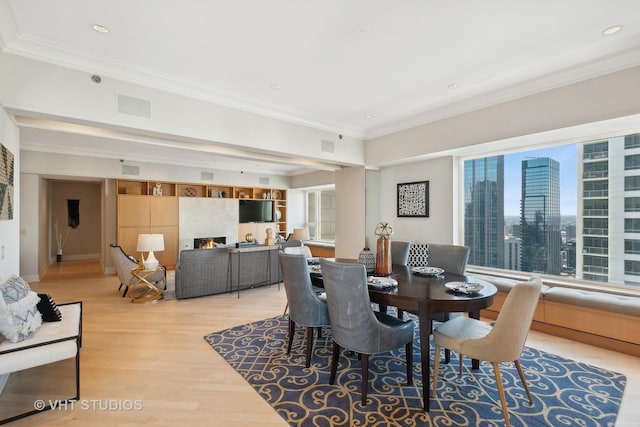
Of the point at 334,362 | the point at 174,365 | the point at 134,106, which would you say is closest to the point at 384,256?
the point at 334,362

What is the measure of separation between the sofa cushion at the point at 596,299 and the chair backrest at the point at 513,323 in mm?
1788

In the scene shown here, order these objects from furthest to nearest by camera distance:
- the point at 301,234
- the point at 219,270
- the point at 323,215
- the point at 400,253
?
the point at 323,215 < the point at 301,234 < the point at 219,270 < the point at 400,253

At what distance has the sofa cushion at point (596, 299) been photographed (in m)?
3.03

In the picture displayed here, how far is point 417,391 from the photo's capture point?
2.39m

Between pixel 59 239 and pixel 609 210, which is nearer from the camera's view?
pixel 609 210

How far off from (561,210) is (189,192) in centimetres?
800

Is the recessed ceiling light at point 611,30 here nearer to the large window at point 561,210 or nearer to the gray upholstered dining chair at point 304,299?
the large window at point 561,210

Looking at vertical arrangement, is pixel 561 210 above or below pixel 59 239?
above

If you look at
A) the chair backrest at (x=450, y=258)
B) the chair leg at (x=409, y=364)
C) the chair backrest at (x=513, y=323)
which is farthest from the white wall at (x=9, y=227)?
the chair backrest at (x=450, y=258)

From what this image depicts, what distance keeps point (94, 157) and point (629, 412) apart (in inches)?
348

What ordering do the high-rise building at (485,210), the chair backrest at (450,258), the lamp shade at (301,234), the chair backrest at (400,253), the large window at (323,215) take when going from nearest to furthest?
the chair backrest at (450,258), the chair backrest at (400,253), the high-rise building at (485,210), the lamp shade at (301,234), the large window at (323,215)

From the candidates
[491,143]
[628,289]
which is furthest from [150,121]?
[628,289]

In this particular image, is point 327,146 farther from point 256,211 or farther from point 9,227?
point 256,211

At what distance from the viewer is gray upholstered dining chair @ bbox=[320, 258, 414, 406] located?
2.23 metres
